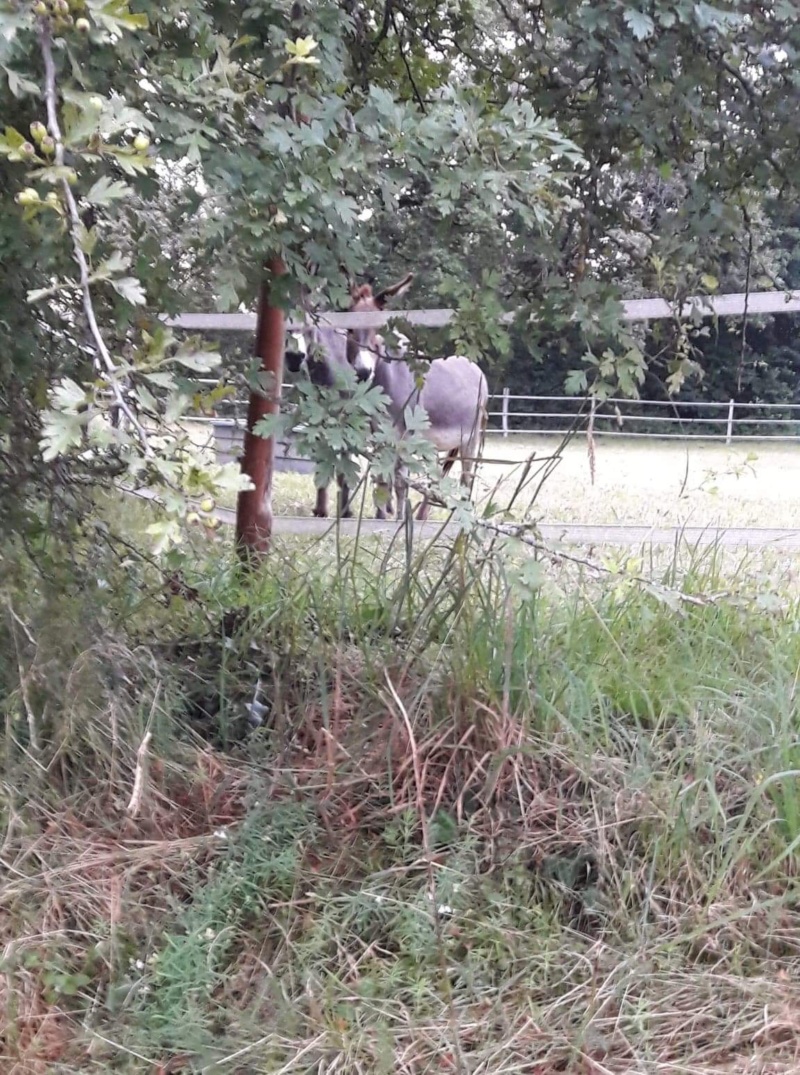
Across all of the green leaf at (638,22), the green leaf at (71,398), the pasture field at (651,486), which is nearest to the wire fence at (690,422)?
the pasture field at (651,486)

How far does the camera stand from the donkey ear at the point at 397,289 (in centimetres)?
262

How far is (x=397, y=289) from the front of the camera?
276cm

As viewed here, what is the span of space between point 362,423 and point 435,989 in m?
1.19

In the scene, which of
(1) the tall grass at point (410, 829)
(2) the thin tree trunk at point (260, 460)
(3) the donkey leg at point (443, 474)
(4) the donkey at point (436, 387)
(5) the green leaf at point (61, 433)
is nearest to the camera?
(5) the green leaf at point (61, 433)

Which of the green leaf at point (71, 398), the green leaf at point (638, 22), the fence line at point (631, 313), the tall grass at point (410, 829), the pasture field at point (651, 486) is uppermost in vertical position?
the green leaf at point (638, 22)

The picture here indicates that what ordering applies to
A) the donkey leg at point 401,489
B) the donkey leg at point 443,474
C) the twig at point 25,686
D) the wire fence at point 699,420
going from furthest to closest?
1. the wire fence at point 699,420
2. the twig at point 25,686
3. the donkey leg at point 443,474
4. the donkey leg at point 401,489

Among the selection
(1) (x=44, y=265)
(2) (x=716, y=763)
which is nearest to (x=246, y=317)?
(1) (x=44, y=265)

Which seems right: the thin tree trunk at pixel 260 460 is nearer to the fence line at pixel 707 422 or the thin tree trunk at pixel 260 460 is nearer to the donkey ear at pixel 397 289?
the donkey ear at pixel 397 289

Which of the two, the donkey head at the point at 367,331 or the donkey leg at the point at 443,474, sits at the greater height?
the donkey head at the point at 367,331

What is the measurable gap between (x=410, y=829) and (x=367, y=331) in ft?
7.84

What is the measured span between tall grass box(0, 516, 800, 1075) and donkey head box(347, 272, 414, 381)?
723 millimetres

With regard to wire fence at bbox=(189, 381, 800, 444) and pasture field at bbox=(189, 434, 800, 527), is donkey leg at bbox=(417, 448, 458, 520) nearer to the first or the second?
wire fence at bbox=(189, 381, 800, 444)

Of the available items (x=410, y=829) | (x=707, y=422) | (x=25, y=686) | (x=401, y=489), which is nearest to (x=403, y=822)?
(x=410, y=829)

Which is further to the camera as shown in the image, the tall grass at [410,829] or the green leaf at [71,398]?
the tall grass at [410,829]
